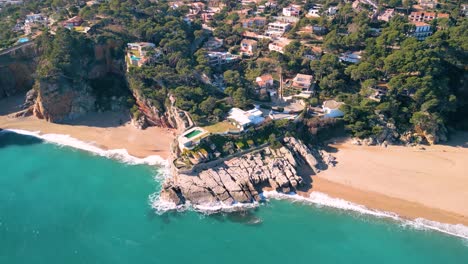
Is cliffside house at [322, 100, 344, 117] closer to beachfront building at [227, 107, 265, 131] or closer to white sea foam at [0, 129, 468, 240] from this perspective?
beachfront building at [227, 107, 265, 131]

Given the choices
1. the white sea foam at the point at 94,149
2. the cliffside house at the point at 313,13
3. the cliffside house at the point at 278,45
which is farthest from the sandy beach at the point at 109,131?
the cliffside house at the point at 313,13

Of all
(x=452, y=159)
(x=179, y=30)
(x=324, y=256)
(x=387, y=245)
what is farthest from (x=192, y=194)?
(x=179, y=30)

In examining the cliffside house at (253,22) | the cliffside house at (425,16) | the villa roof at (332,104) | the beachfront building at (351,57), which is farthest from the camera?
the cliffside house at (253,22)

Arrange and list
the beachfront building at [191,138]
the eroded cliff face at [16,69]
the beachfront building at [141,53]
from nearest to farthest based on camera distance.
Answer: the beachfront building at [191,138], the beachfront building at [141,53], the eroded cliff face at [16,69]

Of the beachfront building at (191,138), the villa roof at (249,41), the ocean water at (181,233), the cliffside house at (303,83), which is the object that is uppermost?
the villa roof at (249,41)

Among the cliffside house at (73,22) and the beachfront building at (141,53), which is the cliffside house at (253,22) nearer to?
the beachfront building at (141,53)

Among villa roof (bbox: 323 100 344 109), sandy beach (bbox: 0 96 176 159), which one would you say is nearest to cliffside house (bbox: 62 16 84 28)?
sandy beach (bbox: 0 96 176 159)

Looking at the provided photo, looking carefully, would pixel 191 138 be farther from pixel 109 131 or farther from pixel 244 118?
pixel 109 131
